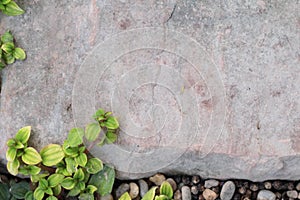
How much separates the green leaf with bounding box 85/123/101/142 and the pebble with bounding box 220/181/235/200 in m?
0.49

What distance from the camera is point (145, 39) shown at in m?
2.06

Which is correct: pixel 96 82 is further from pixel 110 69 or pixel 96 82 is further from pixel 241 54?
pixel 241 54

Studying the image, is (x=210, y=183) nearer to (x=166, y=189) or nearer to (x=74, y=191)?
(x=166, y=189)

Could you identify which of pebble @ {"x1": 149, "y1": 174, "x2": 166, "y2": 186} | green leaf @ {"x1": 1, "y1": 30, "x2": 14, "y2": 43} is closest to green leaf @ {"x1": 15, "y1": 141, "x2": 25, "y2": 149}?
green leaf @ {"x1": 1, "y1": 30, "x2": 14, "y2": 43}

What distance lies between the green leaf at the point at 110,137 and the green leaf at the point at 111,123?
0.09ft

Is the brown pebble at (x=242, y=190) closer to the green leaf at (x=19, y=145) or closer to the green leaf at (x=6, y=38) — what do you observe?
the green leaf at (x=19, y=145)

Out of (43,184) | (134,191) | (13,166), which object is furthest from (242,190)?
(13,166)

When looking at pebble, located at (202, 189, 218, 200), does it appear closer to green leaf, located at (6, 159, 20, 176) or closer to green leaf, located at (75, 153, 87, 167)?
green leaf, located at (75, 153, 87, 167)

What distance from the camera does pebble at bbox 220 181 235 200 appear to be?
2113mm

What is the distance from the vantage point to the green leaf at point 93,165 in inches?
80.7

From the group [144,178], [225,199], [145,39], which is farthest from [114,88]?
[225,199]

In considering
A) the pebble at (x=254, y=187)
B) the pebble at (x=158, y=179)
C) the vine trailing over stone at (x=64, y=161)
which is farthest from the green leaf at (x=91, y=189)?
the pebble at (x=254, y=187)

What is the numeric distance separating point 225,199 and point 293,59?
21.2 inches

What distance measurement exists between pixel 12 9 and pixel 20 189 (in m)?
0.63
